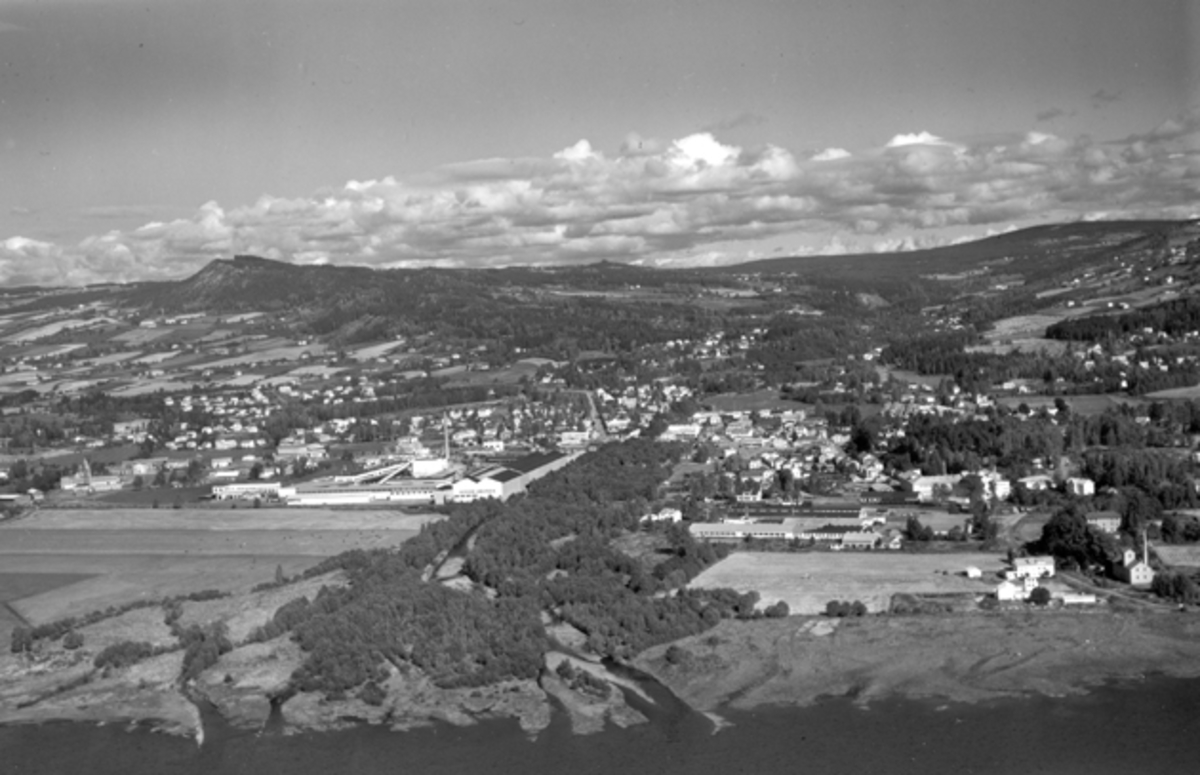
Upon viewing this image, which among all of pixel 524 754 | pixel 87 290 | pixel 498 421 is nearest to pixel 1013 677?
pixel 524 754

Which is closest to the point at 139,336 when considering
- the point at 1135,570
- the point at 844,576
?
the point at 844,576

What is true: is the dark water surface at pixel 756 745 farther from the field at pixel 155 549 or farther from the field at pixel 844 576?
the field at pixel 155 549

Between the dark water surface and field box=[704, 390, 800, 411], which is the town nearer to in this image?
field box=[704, 390, 800, 411]

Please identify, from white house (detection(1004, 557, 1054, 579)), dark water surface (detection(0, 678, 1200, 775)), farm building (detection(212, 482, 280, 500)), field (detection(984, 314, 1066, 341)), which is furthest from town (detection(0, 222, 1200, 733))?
dark water surface (detection(0, 678, 1200, 775))

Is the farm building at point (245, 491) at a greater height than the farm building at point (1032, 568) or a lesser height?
lesser

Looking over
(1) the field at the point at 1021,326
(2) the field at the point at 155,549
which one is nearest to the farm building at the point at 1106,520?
(2) the field at the point at 155,549

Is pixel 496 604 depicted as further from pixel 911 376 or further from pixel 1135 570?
pixel 911 376
